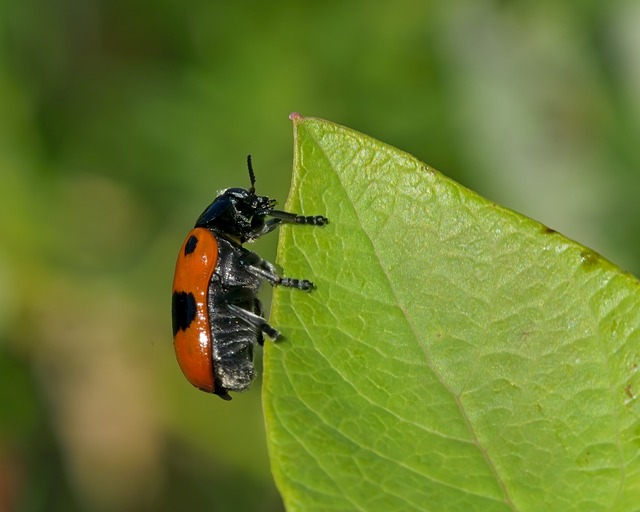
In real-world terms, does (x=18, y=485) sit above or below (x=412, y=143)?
below

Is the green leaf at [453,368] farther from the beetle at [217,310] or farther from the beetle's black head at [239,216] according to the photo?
the beetle's black head at [239,216]

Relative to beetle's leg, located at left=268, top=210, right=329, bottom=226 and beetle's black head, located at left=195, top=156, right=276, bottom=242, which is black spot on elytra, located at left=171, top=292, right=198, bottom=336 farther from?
beetle's leg, located at left=268, top=210, right=329, bottom=226

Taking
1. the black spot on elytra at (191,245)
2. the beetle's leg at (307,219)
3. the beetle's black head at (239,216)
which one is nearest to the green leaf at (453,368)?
the beetle's leg at (307,219)

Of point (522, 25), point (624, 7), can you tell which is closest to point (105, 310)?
point (522, 25)

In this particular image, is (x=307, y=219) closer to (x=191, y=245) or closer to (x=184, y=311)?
(x=184, y=311)

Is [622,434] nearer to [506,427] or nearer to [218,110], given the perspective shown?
[506,427]

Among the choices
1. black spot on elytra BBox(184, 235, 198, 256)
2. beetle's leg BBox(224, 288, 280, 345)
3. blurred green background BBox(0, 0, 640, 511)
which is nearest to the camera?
beetle's leg BBox(224, 288, 280, 345)

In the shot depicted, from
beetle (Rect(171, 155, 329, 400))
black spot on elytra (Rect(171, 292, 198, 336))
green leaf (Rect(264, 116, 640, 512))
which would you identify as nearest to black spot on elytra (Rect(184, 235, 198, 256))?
beetle (Rect(171, 155, 329, 400))

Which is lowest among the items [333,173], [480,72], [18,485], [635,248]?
[18,485]
